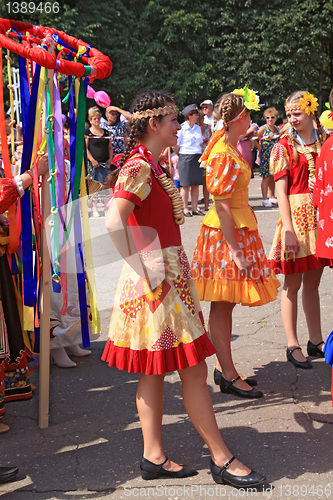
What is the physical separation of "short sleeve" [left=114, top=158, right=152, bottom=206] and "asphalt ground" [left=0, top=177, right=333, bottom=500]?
687 mm

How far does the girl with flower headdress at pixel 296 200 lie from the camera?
4148mm

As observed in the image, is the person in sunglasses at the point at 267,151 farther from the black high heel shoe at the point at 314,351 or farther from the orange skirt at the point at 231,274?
the orange skirt at the point at 231,274

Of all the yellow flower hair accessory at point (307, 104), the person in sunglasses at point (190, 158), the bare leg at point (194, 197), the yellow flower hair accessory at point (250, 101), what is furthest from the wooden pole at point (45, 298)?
the bare leg at point (194, 197)

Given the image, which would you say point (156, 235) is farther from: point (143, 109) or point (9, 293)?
point (9, 293)

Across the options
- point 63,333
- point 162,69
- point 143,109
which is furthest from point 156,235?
point 162,69

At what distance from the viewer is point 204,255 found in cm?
385

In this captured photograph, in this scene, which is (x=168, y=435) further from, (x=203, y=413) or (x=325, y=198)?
(x=325, y=198)

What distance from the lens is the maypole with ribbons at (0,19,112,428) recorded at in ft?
10.8

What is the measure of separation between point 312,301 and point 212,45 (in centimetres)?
2294

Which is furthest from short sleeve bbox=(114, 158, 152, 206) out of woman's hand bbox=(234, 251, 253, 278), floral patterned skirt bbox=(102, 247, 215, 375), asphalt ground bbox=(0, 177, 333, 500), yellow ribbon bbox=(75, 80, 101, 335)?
woman's hand bbox=(234, 251, 253, 278)

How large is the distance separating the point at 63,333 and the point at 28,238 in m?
1.20

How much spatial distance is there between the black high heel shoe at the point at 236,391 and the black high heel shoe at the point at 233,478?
967 millimetres

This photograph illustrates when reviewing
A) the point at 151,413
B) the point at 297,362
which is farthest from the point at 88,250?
the point at 297,362

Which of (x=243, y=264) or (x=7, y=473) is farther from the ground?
(x=243, y=264)
